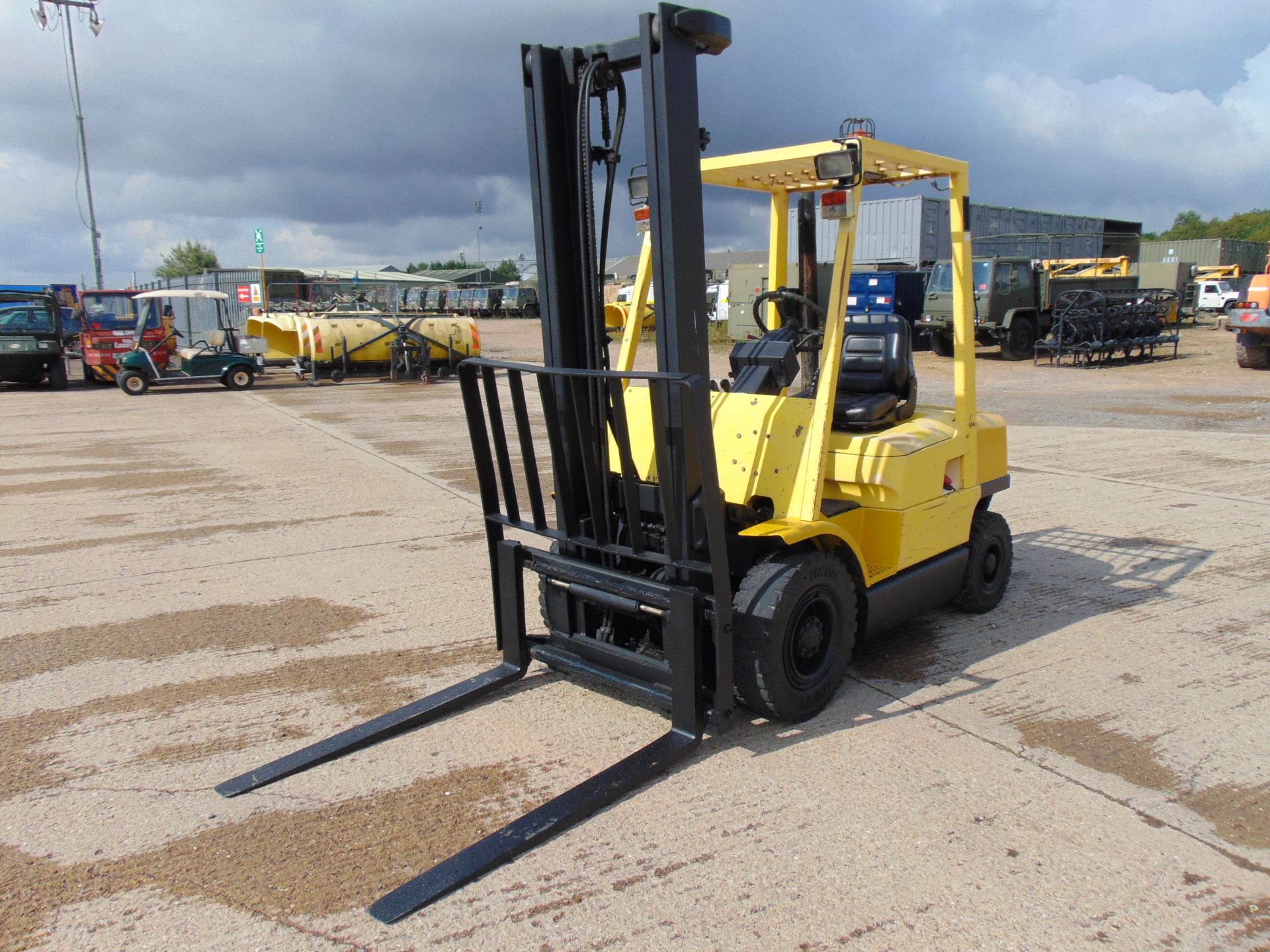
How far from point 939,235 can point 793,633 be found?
30.0 m

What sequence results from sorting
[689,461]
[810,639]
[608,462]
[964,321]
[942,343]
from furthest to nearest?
[942,343], [964,321], [608,462], [810,639], [689,461]

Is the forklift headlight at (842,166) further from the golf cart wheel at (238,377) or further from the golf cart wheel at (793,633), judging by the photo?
the golf cart wheel at (238,377)

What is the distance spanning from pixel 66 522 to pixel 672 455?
20.8 feet

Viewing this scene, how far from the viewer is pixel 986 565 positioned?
5.34 metres

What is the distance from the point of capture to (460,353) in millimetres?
21516

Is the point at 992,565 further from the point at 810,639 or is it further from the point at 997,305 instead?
the point at 997,305

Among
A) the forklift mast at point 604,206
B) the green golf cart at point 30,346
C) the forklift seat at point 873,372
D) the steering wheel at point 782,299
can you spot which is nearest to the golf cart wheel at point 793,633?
the forklift mast at point 604,206

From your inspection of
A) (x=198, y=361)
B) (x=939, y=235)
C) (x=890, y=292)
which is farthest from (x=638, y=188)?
(x=939, y=235)

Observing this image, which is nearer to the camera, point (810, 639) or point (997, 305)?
point (810, 639)

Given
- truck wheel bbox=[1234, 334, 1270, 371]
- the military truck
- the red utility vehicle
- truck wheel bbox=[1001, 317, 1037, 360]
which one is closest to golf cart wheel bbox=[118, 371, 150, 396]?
the red utility vehicle

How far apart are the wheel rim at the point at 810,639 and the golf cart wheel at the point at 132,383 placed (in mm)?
18503

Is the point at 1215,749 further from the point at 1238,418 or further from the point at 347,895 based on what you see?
the point at 1238,418

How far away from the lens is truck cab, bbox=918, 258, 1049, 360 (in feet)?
72.3

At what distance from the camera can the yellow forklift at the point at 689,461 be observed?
3.59m
